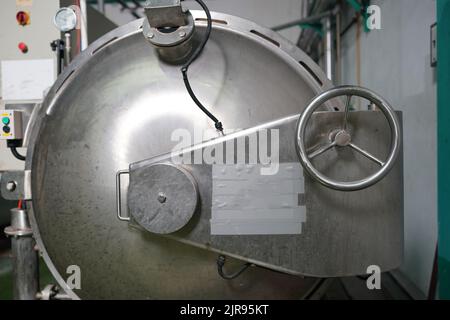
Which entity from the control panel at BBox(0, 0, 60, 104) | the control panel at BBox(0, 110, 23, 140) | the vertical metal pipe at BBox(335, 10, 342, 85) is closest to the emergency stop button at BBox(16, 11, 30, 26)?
the control panel at BBox(0, 0, 60, 104)

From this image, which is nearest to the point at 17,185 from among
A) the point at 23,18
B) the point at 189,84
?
the point at 189,84

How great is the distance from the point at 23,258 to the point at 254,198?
689mm

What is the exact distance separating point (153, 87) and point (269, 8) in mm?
552

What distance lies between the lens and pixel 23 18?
99 cm

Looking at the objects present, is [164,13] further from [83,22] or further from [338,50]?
[338,50]

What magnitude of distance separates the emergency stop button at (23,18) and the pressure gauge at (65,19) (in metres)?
0.16

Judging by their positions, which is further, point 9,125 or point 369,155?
point 9,125

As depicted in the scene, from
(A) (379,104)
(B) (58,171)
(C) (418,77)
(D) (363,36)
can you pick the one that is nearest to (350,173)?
(A) (379,104)

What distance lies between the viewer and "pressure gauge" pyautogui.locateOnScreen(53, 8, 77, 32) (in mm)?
894

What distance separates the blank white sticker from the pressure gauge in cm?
14

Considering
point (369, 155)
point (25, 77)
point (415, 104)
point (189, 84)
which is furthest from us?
point (415, 104)

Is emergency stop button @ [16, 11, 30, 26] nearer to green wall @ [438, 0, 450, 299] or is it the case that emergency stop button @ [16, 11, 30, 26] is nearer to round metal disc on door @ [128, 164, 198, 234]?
round metal disc on door @ [128, 164, 198, 234]

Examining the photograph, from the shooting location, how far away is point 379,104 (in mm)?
564
